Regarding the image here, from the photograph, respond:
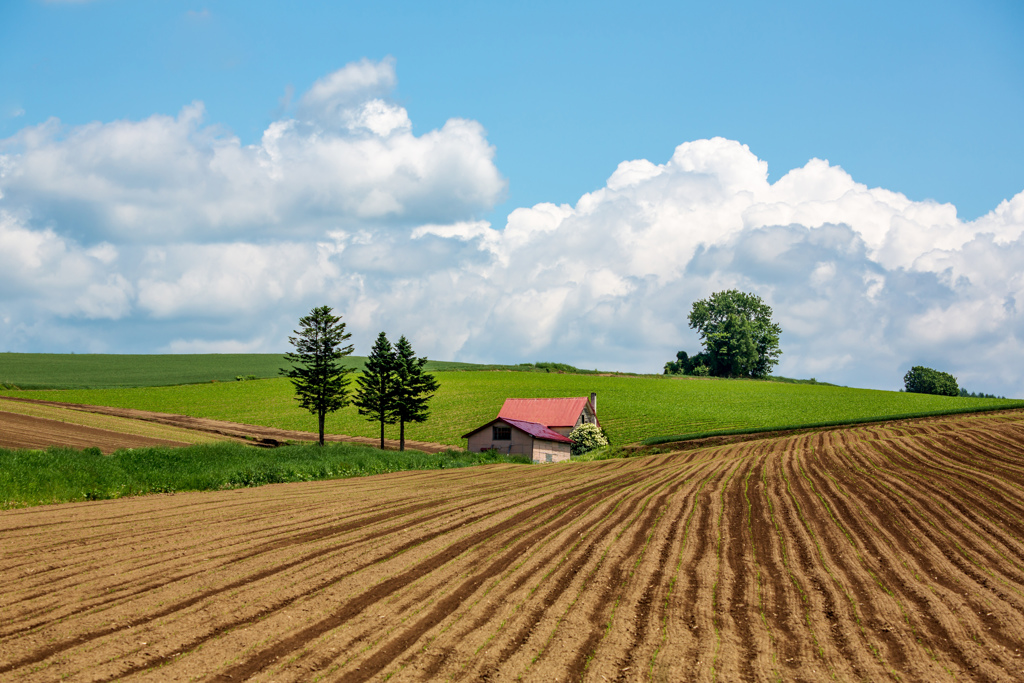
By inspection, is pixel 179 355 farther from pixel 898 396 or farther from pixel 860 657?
pixel 860 657

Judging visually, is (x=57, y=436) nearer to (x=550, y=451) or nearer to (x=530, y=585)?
(x=550, y=451)

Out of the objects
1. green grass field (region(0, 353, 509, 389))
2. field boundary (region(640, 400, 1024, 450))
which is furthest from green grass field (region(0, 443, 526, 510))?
green grass field (region(0, 353, 509, 389))

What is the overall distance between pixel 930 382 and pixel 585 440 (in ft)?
297

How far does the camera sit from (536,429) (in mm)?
58594

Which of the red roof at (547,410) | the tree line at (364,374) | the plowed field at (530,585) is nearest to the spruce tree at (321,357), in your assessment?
the tree line at (364,374)

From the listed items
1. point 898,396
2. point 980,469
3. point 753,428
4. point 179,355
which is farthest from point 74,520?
point 179,355

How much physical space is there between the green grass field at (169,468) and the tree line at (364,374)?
14806mm

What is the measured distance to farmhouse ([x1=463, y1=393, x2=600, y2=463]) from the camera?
56.1 m

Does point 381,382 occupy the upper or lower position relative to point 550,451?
upper

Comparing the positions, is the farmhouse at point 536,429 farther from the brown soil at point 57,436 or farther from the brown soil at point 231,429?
the brown soil at point 57,436

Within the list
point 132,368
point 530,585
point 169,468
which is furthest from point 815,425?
point 132,368

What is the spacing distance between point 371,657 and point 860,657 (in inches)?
298

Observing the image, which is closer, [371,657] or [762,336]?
[371,657]

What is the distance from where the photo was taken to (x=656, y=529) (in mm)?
18812
